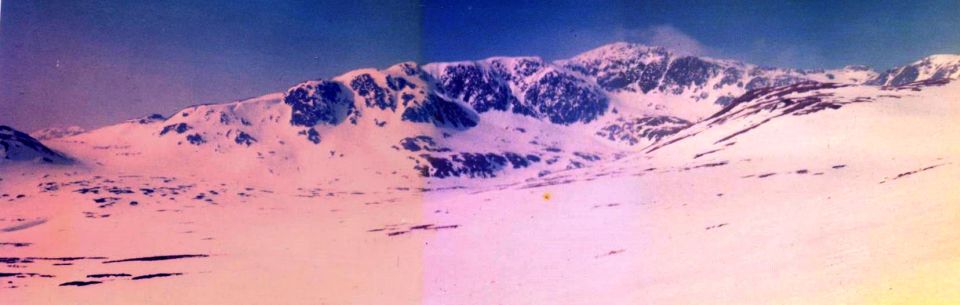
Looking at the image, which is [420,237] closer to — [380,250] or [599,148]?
[380,250]

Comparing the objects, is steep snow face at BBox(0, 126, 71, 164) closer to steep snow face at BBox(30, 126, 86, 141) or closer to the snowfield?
steep snow face at BBox(30, 126, 86, 141)

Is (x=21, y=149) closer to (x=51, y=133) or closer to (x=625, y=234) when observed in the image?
(x=51, y=133)

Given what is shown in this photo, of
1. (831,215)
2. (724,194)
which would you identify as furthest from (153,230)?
(831,215)

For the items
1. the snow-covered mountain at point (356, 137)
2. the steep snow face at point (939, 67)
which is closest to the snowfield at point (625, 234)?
the steep snow face at point (939, 67)

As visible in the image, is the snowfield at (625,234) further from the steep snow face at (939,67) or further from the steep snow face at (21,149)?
the steep snow face at (939,67)

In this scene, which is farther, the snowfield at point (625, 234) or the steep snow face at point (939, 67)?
the steep snow face at point (939, 67)

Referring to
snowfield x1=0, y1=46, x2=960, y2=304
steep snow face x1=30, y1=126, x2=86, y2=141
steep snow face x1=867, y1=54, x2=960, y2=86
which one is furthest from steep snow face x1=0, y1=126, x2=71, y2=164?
steep snow face x1=867, y1=54, x2=960, y2=86

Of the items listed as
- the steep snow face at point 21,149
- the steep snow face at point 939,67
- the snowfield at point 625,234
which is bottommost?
the snowfield at point 625,234
